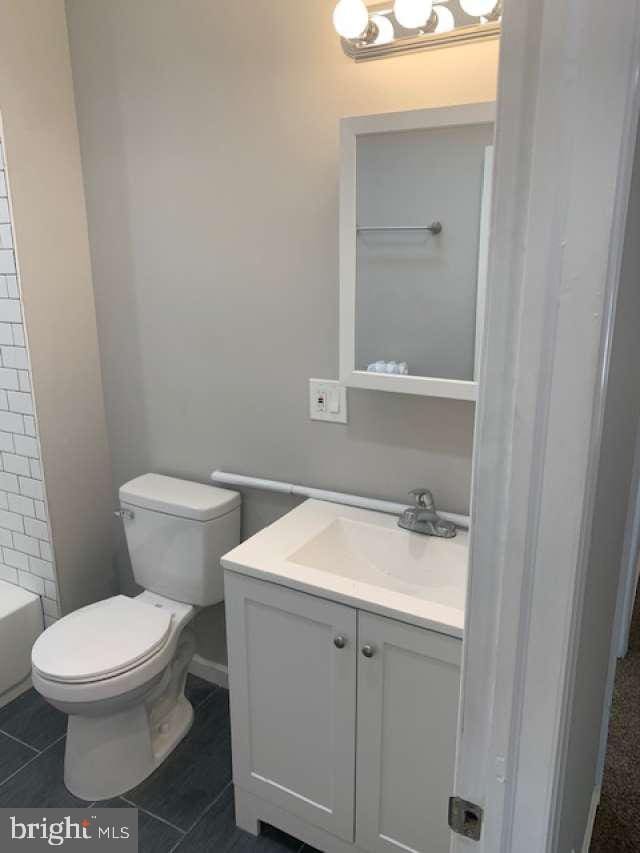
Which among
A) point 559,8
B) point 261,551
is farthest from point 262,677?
point 559,8

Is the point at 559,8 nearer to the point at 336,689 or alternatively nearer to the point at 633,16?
the point at 633,16

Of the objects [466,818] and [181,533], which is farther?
[181,533]

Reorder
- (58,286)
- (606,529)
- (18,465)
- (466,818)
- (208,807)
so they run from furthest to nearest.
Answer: (18,465) < (58,286) < (208,807) < (606,529) < (466,818)

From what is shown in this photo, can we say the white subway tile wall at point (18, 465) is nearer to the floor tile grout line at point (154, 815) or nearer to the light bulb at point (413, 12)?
the floor tile grout line at point (154, 815)

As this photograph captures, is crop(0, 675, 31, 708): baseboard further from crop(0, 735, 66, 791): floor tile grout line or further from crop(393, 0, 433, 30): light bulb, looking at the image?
crop(393, 0, 433, 30): light bulb

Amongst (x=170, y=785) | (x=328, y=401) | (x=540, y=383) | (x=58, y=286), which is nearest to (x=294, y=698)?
(x=170, y=785)

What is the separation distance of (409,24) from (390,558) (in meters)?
1.31

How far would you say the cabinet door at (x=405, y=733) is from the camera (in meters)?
1.40

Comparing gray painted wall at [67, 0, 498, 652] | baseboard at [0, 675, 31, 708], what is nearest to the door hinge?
gray painted wall at [67, 0, 498, 652]

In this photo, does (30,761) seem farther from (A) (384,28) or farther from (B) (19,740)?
(A) (384,28)

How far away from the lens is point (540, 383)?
1.98 feet

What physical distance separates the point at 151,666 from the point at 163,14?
6.23ft

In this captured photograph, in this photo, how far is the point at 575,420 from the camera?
23.8 inches

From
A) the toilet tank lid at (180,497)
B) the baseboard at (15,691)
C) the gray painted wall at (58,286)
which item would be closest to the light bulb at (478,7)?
the gray painted wall at (58,286)
